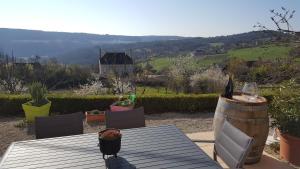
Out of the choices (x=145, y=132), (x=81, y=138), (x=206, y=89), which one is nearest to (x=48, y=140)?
(x=81, y=138)

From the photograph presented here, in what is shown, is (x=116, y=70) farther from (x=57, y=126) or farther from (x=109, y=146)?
(x=109, y=146)

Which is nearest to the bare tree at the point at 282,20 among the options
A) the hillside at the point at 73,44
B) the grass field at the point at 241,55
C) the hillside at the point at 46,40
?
the grass field at the point at 241,55

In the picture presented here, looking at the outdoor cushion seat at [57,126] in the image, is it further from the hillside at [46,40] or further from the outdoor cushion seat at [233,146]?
the hillside at [46,40]

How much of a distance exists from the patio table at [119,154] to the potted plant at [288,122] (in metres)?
1.99

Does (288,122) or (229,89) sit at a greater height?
(229,89)

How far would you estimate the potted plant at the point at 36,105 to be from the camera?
7.32 meters

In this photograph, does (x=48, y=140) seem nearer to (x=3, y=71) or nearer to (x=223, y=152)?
(x=223, y=152)

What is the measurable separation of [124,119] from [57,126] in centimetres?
81

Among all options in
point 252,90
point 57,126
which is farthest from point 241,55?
point 57,126

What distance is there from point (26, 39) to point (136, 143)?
12777 cm

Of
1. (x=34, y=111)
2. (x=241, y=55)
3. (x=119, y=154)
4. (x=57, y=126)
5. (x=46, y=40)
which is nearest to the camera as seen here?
(x=119, y=154)

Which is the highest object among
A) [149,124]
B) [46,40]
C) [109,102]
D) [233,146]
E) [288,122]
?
[46,40]

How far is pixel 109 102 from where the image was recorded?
349 inches

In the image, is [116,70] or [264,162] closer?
[264,162]
